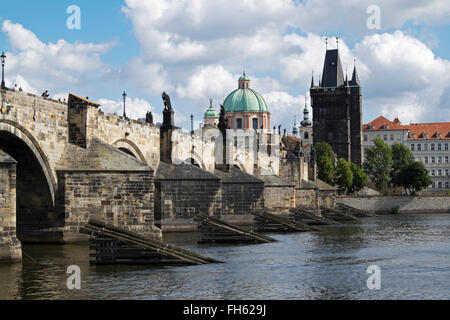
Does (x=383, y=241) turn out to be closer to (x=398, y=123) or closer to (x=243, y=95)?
(x=243, y=95)

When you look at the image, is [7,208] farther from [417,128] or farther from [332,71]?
[417,128]

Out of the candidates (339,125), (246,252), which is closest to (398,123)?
(339,125)

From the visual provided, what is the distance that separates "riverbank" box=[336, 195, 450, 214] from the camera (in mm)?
90062

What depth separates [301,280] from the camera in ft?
74.1

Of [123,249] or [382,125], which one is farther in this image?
[382,125]

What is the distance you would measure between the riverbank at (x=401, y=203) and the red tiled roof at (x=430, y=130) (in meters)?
49.8

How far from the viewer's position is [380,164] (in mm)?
122125

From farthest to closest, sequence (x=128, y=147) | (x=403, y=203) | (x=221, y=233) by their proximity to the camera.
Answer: (x=403, y=203) → (x=128, y=147) → (x=221, y=233)

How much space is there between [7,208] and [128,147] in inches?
624

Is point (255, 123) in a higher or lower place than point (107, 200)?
higher

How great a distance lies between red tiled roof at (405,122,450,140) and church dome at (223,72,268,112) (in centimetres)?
2861

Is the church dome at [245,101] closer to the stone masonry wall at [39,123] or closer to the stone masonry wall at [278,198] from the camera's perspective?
the stone masonry wall at [278,198]

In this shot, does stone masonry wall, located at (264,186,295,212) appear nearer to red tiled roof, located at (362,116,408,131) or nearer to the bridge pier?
the bridge pier

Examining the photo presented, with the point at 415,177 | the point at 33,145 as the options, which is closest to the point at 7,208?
the point at 33,145
